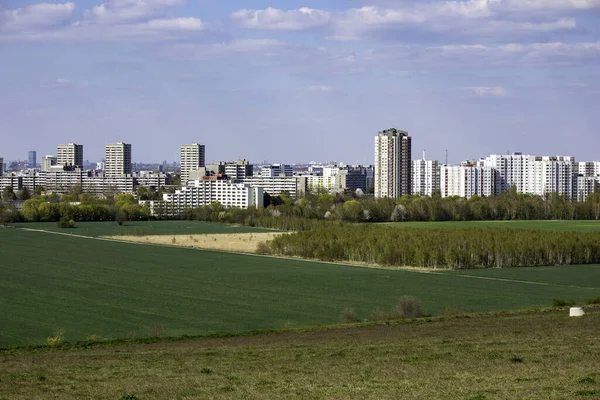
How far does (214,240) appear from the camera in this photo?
93.8 meters

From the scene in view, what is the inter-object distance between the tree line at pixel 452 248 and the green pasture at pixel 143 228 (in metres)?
27.0

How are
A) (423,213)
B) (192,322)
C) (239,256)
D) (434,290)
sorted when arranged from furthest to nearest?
(423,213), (239,256), (434,290), (192,322)

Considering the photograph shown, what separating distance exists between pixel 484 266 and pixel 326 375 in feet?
168

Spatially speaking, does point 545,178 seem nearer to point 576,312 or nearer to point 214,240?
point 214,240

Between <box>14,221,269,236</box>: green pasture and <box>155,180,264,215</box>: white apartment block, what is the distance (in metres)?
23.5

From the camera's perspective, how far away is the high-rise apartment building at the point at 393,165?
19175 centimetres

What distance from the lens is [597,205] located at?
131 meters

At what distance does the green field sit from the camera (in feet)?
127

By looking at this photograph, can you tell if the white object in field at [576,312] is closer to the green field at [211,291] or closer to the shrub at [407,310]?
the shrub at [407,310]

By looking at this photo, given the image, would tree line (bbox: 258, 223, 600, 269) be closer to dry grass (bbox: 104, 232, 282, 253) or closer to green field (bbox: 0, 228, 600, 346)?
green field (bbox: 0, 228, 600, 346)

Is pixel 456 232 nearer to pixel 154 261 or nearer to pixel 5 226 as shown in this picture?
pixel 154 261

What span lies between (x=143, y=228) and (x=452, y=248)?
2003 inches

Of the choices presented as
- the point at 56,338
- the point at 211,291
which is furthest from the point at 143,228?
the point at 56,338

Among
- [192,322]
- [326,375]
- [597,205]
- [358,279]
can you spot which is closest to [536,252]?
[358,279]
